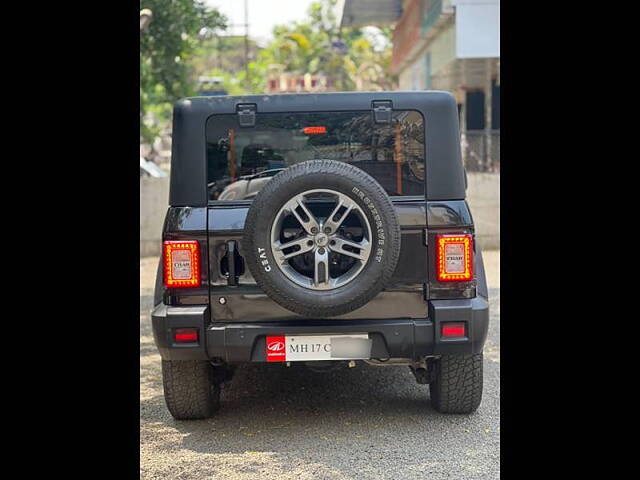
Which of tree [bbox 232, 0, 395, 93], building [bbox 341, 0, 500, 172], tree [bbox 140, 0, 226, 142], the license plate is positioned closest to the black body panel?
the license plate

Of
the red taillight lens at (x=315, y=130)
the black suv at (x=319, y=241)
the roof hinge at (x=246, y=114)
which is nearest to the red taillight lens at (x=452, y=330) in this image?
the black suv at (x=319, y=241)

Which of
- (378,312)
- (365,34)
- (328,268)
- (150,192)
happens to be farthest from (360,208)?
(365,34)

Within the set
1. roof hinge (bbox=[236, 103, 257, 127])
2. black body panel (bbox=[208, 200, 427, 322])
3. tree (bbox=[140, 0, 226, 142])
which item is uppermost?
tree (bbox=[140, 0, 226, 142])

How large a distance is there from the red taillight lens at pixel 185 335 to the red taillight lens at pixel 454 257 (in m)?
1.39

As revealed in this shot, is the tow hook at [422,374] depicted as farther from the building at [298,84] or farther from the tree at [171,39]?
the building at [298,84]

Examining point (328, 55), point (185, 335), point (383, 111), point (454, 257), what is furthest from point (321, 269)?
point (328, 55)

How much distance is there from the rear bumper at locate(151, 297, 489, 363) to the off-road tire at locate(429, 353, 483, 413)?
353 millimetres

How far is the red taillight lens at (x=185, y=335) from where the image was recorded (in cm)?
500

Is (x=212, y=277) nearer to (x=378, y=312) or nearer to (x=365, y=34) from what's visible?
(x=378, y=312)

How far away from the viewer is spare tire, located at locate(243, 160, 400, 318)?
15.0 feet

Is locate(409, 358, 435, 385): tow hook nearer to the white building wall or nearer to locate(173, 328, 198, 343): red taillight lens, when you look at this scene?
locate(173, 328, 198, 343): red taillight lens

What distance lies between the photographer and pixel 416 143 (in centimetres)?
513

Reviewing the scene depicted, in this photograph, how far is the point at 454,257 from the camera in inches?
Result: 196
